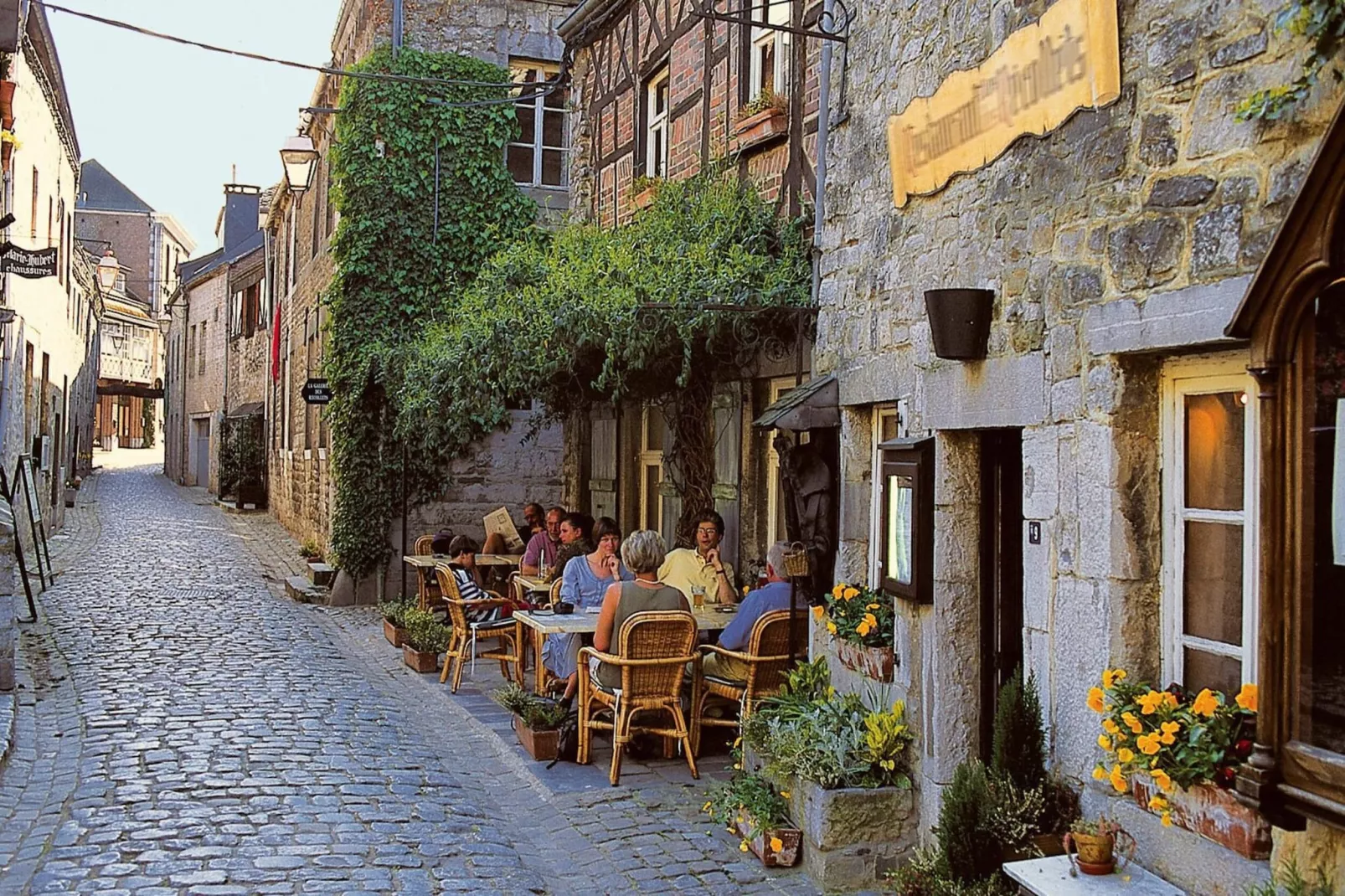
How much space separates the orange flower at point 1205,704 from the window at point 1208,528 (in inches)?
4.4

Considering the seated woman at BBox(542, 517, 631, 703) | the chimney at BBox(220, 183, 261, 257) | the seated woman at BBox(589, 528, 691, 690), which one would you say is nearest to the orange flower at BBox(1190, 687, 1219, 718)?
the seated woman at BBox(589, 528, 691, 690)

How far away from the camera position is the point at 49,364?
19.2 meters

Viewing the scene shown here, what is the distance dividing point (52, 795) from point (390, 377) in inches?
302

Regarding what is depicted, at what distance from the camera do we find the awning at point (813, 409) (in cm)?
617

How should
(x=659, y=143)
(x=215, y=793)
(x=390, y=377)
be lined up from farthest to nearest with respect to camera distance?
1. (x=390, y=377)
2. (x=659, y=143)
3. (x=215, y=793)

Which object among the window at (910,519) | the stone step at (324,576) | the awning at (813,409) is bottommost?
the stone step at (324,576)

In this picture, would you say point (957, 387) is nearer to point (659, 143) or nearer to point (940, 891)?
point (940, 891)

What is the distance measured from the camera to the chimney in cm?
3981

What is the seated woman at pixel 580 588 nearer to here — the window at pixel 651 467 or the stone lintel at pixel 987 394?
the window at pixel 651 467

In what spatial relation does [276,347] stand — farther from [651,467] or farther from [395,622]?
[651,467]

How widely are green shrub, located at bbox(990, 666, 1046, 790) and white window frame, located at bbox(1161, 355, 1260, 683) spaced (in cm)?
60

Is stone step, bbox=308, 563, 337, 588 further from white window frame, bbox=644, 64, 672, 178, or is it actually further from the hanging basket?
the hanging basket

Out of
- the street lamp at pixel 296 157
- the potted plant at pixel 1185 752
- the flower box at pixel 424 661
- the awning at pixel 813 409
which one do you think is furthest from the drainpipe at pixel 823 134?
the street lamp at pixel 296 157

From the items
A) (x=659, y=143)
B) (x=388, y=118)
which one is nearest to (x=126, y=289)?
(x=388, y=118)
